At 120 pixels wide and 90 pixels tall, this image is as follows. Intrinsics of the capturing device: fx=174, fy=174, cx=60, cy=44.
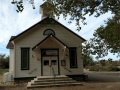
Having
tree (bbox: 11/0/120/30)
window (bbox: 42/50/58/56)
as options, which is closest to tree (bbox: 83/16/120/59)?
tree (bbox: 11/0/120/30)

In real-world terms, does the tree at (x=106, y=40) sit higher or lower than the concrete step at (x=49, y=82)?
higher

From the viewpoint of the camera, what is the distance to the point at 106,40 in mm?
10781

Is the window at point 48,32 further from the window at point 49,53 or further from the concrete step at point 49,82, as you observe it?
the concrete step at point 49,82

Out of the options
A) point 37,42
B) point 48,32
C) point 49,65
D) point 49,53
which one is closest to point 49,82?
point 49,65

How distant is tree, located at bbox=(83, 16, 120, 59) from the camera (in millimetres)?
9703

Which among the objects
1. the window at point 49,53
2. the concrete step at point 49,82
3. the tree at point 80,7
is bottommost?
the concrete step at point 49,82

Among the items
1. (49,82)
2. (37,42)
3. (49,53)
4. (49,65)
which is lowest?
(49,82)

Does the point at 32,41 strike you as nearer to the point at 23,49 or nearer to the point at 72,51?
the point at 23,49

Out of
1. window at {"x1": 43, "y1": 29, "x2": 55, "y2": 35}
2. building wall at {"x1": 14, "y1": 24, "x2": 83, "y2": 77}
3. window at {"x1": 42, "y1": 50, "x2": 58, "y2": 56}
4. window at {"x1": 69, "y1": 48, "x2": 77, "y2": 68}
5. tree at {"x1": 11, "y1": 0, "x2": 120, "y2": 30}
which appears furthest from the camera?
window at {"x1": 69, "y1": 48, "x2": 77, "y2": 68}

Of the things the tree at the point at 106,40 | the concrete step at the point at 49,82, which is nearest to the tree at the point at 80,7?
the tree at the point at 106,40

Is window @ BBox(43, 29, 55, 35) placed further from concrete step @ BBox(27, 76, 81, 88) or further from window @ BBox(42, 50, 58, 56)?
concrete step @ BBox(27, 76, 81, 88)

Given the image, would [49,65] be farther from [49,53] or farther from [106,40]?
[106,40]

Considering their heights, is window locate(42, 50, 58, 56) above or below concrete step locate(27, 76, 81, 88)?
above

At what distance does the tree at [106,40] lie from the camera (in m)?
9.70
